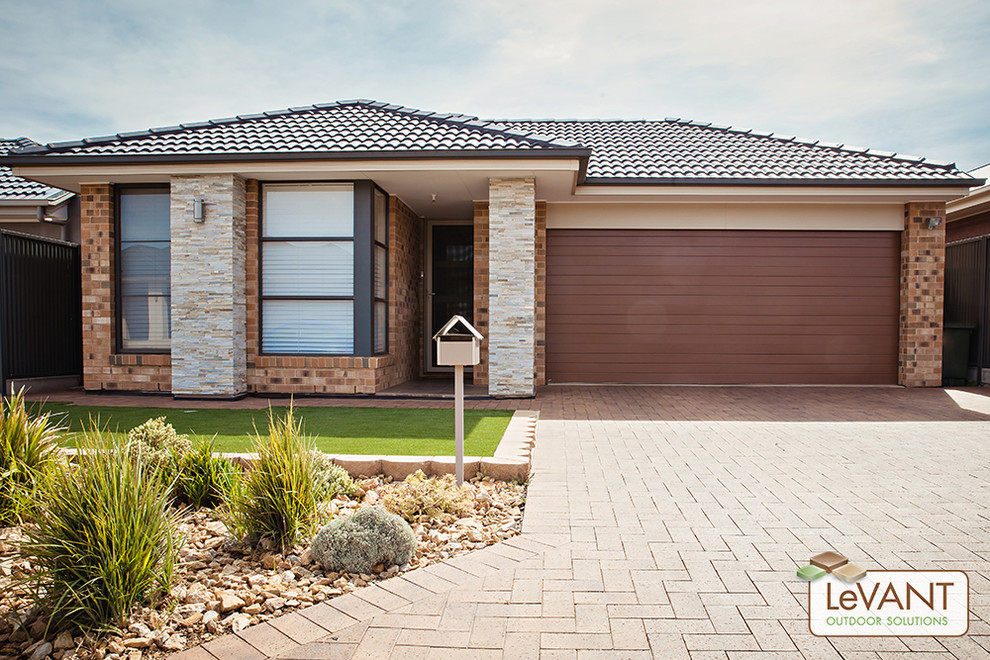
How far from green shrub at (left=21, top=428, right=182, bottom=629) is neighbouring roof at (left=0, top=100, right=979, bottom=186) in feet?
Answer: 20.4

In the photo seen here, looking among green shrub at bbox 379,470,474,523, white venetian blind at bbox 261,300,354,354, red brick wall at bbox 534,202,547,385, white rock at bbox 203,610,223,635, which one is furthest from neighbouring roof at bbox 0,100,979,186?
white rock at bbox 203,610,223,635

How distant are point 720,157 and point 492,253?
5.20m

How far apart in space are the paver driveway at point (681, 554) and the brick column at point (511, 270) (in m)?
2.65

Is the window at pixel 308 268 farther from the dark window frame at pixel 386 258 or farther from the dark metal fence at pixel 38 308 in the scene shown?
the dark metal fence at pixel 38 308

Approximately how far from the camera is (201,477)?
13.0 feet

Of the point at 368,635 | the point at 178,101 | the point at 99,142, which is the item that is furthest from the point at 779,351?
the point at 178,101

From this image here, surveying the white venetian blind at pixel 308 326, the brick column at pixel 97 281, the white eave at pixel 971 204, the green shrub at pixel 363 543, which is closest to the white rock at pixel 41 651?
the green shrub at pixel 363 543

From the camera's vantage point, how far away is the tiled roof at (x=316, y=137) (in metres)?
8.12

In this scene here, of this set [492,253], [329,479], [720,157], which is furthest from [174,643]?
[720,157]

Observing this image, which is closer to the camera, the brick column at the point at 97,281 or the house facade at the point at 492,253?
the house facade at the point at 492,253

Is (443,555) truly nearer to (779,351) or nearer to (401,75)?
(779,351)

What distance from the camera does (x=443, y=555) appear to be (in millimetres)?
3264

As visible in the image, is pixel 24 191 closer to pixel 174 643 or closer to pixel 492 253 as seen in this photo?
pixel 492 253

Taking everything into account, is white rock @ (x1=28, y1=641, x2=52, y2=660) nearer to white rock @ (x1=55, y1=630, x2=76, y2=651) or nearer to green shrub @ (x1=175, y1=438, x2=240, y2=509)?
white rock @ (x1=55, y1=630, x2=76, y2=651)
